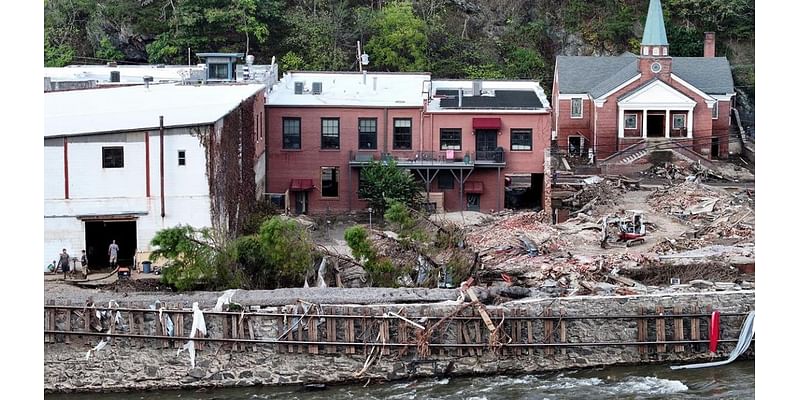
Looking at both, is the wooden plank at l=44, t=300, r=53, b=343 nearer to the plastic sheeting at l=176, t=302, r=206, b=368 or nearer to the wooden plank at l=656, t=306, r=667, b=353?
the plastic sheeting at l=176, t=302, r=206, b=368

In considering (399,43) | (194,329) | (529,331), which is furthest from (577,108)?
(194,329)

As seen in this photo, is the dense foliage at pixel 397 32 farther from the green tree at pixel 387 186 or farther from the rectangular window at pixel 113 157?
the rectangular window at pixel 113 157

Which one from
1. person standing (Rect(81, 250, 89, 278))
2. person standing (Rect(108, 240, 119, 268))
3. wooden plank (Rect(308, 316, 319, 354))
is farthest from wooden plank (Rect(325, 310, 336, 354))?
person standing (Rect(108, 240, 119, 268))

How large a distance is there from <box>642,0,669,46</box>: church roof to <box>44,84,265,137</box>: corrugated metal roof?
62.6 feet

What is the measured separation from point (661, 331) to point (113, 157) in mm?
15798

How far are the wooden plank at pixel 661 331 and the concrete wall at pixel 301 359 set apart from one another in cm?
60

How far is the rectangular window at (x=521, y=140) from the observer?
1999 inches

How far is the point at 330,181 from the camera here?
51562mm

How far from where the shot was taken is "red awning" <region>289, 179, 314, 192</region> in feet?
167

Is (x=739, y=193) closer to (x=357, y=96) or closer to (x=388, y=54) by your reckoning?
(x=357, y=96)

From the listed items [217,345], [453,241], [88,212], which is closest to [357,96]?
[453,241]

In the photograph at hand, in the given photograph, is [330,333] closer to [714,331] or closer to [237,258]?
[237,258]

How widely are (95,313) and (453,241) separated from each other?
12519 millimetres

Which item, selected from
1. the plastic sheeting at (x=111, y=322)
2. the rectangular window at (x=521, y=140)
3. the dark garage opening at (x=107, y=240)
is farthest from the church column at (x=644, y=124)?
the plastic sheeting at (x=111, y=322)
